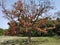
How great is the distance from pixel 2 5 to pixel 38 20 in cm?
551

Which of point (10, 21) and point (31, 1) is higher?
point (31, 1)

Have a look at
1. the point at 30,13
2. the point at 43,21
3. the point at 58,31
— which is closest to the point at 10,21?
the point at 30,13

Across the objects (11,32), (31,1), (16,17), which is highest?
(31,1)

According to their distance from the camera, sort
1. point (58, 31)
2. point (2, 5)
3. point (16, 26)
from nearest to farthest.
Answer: point (2, 5) < point (16, 26) < point (58, 31)

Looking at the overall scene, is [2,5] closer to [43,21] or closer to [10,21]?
[10,21]

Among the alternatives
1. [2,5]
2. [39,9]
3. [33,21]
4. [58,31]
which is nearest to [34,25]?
[33,21]

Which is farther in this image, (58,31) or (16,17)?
(58,31)

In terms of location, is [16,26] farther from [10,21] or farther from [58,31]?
[58,31]

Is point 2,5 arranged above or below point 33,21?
above

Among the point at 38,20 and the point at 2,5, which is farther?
the point at 38,20

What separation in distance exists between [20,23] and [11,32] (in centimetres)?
164

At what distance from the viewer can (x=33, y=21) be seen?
25.4m

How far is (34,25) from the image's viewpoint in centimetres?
2538

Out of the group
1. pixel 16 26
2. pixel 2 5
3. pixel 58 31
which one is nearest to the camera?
pixel 2 5
